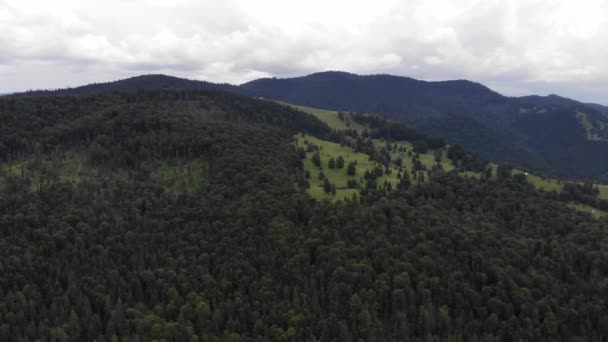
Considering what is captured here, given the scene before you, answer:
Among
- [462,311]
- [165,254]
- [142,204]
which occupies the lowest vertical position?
[462,311]

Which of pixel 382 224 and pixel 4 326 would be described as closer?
pixel 4 326

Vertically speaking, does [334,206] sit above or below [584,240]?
above

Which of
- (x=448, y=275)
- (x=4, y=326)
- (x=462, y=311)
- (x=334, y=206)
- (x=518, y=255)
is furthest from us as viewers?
(x=334, y=206)

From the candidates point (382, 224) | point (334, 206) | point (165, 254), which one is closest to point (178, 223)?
point (165, 254)

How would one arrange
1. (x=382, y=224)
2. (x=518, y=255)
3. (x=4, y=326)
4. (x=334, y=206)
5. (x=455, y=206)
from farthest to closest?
1. (x=455, y=206)
2. (x=334, y=206)
3. (x=382, y=224)
4. (x=518, y=255)
5. (x=4, y=326)

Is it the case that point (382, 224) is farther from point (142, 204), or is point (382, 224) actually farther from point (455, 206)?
point (142, 204)

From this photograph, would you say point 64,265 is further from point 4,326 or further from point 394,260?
point 394,260

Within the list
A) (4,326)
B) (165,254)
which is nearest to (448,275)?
(165,254)
